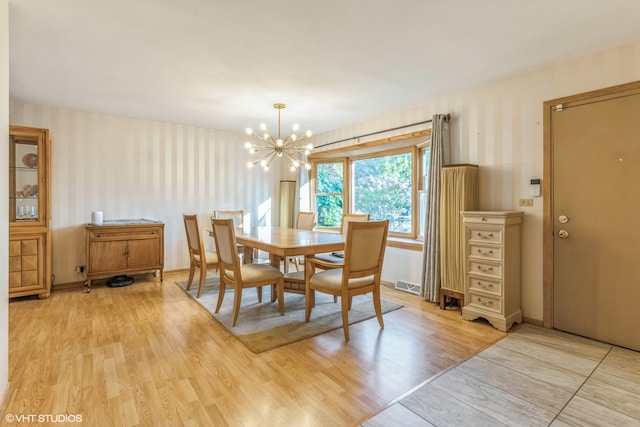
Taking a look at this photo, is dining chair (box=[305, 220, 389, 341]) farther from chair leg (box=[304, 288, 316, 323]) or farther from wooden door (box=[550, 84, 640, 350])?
wooden door (box=[550, 84, 640, 350])

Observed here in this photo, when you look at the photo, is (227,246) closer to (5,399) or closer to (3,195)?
(3,195)

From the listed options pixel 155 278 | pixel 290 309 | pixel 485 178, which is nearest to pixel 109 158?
pixel 155 278

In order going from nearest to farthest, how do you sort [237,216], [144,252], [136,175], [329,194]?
1. [144,252]
2. [136,175]
3. [237,216]
4. [329,194]

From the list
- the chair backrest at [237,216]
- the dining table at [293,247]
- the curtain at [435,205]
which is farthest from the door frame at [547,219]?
the chair backrest at [237,216]

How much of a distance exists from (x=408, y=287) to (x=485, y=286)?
1223mm

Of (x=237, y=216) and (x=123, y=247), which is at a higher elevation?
(x=237, y=216)

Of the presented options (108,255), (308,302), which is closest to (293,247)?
(308,302)

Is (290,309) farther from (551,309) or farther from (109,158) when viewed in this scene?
(109,158)

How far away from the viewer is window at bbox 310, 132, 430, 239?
14.2 ft

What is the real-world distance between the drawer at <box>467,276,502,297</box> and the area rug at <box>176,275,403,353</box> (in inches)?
32.0

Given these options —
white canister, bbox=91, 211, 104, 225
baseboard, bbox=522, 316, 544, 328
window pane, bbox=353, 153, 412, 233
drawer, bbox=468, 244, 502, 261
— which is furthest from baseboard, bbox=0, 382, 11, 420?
window pane, bbox=353, 153, 412, 233

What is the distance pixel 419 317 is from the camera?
3160 mm

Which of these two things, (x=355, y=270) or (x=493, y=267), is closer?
(x=355, y=270)

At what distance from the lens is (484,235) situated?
2.96 m
